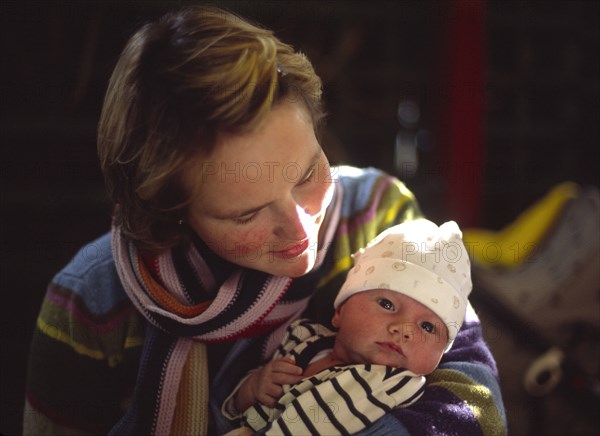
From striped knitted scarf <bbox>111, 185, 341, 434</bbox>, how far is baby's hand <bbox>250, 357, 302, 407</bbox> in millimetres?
110

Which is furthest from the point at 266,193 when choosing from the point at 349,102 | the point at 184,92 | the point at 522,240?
the point at 349,102

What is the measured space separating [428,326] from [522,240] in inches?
64.4

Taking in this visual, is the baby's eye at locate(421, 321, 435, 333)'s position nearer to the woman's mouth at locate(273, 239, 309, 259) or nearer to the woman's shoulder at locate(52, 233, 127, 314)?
the woman's mouth at locate(273, 239, 309, 259)

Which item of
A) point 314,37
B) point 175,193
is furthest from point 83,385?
point 314,37

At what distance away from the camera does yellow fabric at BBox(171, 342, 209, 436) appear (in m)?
1.17

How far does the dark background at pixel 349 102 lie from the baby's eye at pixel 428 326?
1.14 metres

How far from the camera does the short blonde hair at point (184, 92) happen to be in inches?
35.8

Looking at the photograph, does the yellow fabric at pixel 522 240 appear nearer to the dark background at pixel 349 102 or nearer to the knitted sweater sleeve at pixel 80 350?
the dark background at pixel 349 102

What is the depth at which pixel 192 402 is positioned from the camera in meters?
1.17

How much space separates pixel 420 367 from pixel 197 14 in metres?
0.71

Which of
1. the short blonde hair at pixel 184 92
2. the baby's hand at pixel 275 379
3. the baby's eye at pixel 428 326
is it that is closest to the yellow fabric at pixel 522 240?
the baby's eye at pixel 428 326

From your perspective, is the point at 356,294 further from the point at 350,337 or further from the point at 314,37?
the point at 314,37

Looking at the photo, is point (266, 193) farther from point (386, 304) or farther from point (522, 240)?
point (522, 240)

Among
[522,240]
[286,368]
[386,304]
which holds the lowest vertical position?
[522,240]
